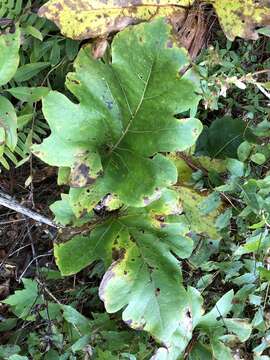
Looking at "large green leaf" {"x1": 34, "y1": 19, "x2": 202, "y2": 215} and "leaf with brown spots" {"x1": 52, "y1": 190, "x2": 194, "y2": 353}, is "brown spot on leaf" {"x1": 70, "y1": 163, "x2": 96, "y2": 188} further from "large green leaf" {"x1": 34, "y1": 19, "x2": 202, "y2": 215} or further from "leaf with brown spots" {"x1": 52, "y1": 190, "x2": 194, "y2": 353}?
"leaf with brown spots" {"x1": 52, "y1": 190, "x2": 194, "y2": 353}

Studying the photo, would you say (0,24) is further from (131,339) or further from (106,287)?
(131,339)

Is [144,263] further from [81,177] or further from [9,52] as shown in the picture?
[9,52]

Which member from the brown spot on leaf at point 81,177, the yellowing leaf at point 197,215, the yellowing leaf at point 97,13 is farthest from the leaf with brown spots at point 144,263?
the yellowing leaf at point 97,13

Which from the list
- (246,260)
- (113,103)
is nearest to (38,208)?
(113,103)

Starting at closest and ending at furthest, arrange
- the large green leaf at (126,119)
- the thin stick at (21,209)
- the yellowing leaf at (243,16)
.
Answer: the large green leaf at (126,119)
the yellowing leaf at (243,16)
the thin stick at (21,209)

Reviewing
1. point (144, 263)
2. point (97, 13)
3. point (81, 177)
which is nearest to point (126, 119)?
point (81, 177)

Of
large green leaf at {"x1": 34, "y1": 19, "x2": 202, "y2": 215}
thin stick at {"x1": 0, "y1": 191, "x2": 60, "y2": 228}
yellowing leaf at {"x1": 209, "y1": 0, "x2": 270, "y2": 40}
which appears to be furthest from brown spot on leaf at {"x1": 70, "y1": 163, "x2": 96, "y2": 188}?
yellowing leaf at {"x1": 209, "y1": 0, "x2": 270, "y2": 40}

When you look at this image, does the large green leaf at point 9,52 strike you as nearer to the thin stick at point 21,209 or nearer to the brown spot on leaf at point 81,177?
the brown spot on leaf at point 81,177
